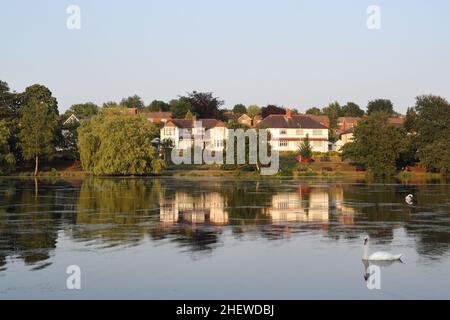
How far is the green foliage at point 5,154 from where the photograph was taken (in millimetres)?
81938

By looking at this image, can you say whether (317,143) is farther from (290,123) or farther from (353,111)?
(353,111)

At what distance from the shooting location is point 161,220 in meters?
35.0

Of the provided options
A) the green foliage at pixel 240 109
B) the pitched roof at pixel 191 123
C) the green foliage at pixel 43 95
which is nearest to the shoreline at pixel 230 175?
the green foliage at pixel 43 95

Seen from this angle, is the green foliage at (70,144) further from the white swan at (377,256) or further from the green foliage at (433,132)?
the white swan at (377,256)

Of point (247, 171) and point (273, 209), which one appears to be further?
point (247, 171)

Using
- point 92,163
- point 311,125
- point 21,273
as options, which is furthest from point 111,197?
point 311,125

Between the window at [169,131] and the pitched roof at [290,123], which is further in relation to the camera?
the window at [169,131]

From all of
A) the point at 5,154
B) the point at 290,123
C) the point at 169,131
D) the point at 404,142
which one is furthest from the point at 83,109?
the point at 404,142

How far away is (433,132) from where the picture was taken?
3546 inches

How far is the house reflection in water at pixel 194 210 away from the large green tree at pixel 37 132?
139 feet

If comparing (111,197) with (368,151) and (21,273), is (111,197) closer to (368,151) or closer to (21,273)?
(21,273)

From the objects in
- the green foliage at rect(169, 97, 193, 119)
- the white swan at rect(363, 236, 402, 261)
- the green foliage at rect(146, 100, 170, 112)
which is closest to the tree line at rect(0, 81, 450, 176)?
the green foliage at rect(169, 97, 193, 119)

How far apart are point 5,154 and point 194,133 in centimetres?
4358

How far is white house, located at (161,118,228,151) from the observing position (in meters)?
117
